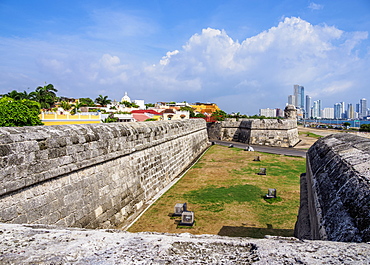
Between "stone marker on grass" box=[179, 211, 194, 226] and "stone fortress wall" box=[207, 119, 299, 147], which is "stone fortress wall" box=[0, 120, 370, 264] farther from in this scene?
"stone fortress wall" box=[207, 119, 299, 147]

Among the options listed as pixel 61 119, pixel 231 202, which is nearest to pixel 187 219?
pixel 231 202

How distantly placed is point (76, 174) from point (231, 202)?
16.9 feet

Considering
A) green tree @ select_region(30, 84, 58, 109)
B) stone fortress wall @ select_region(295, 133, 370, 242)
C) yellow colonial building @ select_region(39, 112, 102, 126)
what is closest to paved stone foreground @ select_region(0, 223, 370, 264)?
stone fortress wall @ select_region(295, 133, 370, 242)

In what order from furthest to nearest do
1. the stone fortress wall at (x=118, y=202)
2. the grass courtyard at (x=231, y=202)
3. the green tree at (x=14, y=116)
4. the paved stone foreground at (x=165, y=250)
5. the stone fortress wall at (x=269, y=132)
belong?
the stone fortress wall at (x=269, y=132) → the green tree at (x=14, y=116) → the grass courtyard at (x=231, y=202) → the stone fortress wall at (x=118, y=202) → the paved stone foreground at (x=165, y=250)

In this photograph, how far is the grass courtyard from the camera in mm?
6469

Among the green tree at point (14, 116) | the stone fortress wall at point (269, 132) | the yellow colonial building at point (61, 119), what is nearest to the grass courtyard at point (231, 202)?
the green tree at point (14, 116)

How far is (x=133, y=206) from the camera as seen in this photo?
746 centimetres

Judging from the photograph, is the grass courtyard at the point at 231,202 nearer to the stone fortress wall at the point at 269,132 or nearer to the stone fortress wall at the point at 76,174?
the stone fortress wall at the point at 76,174

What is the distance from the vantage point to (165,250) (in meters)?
1.92

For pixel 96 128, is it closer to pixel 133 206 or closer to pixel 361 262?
pixel 133 206

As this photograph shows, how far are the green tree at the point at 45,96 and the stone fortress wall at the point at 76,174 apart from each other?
145 ft

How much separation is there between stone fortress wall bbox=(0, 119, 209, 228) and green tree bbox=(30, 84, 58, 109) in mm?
44083

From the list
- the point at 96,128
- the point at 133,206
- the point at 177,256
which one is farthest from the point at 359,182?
the point at 133,206

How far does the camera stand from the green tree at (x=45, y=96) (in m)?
47.6
